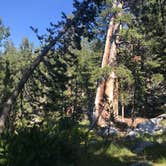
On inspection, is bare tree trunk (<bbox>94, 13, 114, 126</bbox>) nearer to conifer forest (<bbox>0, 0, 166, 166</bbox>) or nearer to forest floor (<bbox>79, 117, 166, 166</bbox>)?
conifer forest (<bbox>0, 0, 166, 166</bbox>)

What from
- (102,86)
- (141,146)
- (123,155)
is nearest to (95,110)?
(102,86)

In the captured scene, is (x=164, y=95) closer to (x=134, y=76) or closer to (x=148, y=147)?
(x=134, y=76)

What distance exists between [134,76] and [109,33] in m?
3.80

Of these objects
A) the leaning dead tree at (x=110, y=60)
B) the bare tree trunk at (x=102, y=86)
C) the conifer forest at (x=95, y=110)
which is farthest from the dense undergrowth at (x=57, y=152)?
the leaning dead tree at (x=110, y=60)

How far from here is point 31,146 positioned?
10820 mm

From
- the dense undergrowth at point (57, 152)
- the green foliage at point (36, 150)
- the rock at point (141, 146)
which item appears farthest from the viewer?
the rock at point (141, 146)

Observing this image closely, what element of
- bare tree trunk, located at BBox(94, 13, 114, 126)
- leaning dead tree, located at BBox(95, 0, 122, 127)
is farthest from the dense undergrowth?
leaning dead tree, located at BBox(95, 0, 122, 127)

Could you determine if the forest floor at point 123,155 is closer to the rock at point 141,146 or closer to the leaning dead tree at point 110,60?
the rock at point 141,146

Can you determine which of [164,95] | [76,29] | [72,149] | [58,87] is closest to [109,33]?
[58,87]

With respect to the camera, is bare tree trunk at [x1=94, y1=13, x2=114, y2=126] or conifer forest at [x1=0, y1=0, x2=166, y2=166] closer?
conifer forest at [x1=0, y1=0, x2=166, y2=166]

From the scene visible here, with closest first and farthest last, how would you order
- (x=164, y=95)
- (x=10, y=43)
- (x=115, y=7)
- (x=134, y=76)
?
(x=115, y=7), (x=134, y=76), (x=164, y=95), (x=10, y=43)

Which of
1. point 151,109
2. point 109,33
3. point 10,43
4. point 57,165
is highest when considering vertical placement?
point 10,43

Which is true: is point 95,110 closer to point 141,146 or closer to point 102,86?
point 102,86

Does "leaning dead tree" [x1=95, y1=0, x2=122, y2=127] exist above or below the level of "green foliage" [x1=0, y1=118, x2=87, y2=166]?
above
